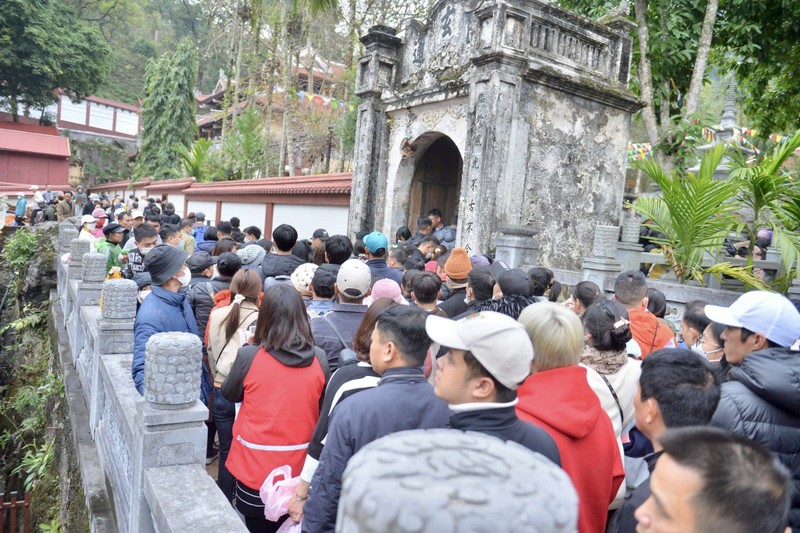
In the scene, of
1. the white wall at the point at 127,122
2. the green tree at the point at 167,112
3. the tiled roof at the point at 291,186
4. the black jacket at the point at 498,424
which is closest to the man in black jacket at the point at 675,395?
the black jacket at the point at 498,424

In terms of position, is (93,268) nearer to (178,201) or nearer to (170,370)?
(170,370)

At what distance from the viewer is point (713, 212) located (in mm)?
6453

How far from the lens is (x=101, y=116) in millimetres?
41719

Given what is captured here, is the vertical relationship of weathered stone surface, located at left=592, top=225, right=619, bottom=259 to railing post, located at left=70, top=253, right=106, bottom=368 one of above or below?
above

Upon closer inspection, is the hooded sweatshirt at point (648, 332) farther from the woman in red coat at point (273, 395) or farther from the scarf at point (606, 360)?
the woman in red coat at point (273, 395)

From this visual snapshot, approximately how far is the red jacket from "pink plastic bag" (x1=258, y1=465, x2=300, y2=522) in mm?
1269

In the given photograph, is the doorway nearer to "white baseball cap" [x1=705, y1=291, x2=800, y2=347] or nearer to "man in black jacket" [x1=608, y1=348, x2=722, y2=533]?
"white baseball cap" [x1=705, y1=291, x2=800, y2=347]

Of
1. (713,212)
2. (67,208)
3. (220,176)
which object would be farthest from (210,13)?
(713,212)

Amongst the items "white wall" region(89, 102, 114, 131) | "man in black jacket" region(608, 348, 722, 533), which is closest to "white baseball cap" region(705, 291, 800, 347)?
"man in black jacket" region(608, 348, 722, 533)

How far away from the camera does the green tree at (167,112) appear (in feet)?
112

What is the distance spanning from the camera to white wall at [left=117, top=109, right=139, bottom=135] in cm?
4281

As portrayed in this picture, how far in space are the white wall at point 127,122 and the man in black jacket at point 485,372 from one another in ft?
154

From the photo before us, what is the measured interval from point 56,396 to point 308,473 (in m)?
5.51

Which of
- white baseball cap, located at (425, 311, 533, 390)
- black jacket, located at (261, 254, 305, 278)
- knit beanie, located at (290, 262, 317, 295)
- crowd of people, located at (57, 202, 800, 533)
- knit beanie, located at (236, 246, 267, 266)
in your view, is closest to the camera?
crowd of people, located at (57, 202, 800, 533)
